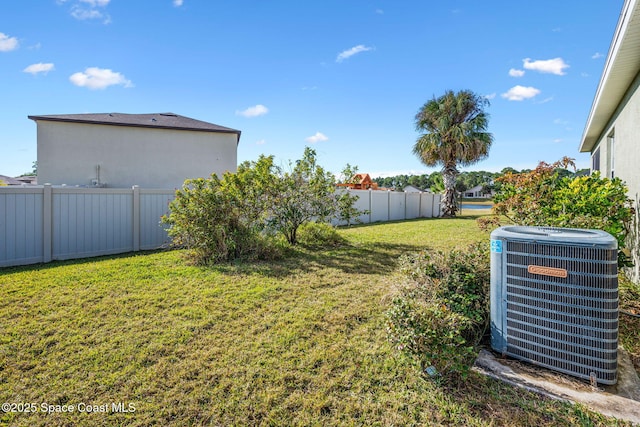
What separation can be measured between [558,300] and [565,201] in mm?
3063

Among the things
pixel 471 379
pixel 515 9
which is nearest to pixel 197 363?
pixel 471 379

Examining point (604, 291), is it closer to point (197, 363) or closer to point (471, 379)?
point (471, 379)

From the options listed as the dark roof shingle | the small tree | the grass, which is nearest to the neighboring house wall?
the grass

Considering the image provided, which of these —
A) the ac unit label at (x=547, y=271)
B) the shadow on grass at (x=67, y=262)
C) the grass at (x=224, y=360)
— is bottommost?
the grass at (x=224, y=360)

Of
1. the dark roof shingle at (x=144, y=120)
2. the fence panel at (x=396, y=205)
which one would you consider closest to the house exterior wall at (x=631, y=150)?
the fence panel at (x=396, y=205)

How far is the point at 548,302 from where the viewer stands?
2.40 m

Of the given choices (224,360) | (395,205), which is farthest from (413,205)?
(224,360)

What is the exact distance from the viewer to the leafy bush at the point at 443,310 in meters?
2.34

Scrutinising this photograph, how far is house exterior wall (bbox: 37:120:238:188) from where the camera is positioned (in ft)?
49.4

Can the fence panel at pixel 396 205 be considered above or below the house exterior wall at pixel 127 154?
below

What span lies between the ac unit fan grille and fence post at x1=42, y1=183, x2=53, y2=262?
8.44m

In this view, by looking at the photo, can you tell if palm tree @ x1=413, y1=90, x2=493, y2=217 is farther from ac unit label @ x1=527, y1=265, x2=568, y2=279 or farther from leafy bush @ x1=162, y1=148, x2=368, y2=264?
ac unit label @ x1=527, y1=265, x2=568, y2=279

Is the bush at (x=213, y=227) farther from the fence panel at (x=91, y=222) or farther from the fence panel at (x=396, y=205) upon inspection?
the fence panel at (x=396, y=205)

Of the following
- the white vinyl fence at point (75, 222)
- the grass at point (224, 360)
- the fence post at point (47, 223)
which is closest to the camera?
the grass at point (224, 360)
